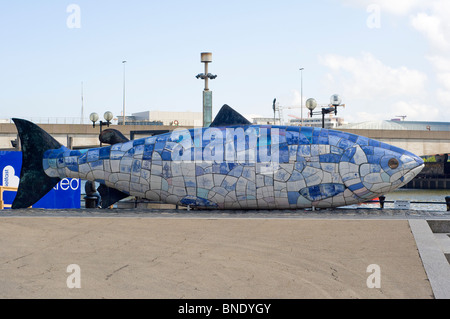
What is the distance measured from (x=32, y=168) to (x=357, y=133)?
35.2 metres

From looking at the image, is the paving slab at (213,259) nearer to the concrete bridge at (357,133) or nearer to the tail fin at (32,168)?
the tail fin at (32,168)

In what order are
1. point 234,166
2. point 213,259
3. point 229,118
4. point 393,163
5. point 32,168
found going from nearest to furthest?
point 213,259 < point 393,163 < point 234,166 < point 32,168 < point 229,118

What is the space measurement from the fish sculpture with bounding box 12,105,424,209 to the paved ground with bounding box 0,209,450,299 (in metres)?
3.22

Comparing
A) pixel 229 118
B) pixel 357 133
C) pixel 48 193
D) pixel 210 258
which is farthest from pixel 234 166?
pixel 357 133

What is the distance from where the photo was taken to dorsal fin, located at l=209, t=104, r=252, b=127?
17797 mm

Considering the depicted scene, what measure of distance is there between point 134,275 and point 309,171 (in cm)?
929

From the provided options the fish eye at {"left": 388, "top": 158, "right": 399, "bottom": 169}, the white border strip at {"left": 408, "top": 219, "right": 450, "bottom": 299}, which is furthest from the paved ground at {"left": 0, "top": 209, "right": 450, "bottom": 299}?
the fish eye at {"left": 388, "top": 158, "right": 399, "bottom": 169}

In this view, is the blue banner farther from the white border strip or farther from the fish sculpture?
the white border strip

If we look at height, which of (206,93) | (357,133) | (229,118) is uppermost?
(206,93)

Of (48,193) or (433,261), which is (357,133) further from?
(433,261)

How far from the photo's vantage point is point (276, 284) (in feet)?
25.5

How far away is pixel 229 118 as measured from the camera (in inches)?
703
